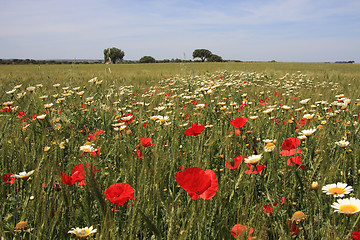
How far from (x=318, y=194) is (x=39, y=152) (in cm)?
159

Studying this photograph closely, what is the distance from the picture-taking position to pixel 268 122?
8.75ft

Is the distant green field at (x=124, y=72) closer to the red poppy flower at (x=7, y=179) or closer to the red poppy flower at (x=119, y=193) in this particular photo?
the red poppy flower at (x=7, y=179)

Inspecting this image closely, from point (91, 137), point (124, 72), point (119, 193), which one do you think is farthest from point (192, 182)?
point (124, 72)

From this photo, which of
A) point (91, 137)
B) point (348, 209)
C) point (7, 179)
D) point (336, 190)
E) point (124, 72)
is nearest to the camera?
point (348, 209)

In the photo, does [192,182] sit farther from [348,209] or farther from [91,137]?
[91,137]

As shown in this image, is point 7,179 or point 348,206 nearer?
point 348,206

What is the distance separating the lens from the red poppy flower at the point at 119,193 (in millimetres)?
836

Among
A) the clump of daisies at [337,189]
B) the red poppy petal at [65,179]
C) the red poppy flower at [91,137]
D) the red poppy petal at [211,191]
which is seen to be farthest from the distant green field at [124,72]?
the clump of daisies at [337,189]

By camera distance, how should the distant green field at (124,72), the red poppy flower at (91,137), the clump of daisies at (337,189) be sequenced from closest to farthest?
the clump of daisies at (337,189), the red poppy flower at (91,137), the distant green field at (124,72)

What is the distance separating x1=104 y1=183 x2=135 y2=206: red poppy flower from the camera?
836mm

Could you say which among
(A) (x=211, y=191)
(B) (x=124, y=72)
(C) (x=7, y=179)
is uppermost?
(B) (x=124, y=72)

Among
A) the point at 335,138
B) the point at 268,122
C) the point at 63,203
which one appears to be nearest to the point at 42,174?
the point at 63,203

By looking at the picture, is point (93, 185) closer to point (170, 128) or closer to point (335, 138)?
point (170, 128)

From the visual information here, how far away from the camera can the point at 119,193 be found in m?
0.87
